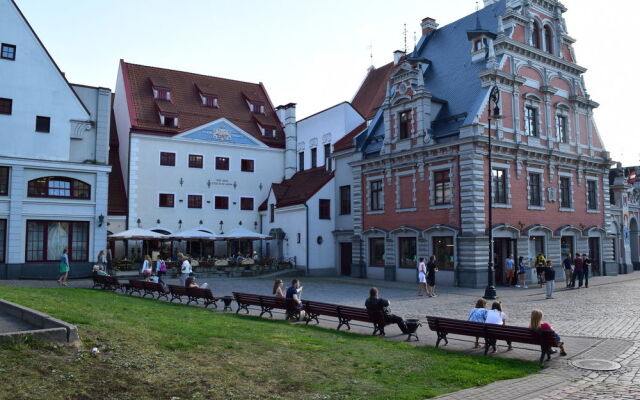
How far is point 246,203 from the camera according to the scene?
140 feet

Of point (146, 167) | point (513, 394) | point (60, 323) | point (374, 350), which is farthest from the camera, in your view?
point (146, 167)

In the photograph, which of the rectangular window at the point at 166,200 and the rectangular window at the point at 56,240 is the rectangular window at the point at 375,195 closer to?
the rectangular window at the point at 166,200

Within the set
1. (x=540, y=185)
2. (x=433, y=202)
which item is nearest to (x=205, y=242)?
(x=433, y=202)

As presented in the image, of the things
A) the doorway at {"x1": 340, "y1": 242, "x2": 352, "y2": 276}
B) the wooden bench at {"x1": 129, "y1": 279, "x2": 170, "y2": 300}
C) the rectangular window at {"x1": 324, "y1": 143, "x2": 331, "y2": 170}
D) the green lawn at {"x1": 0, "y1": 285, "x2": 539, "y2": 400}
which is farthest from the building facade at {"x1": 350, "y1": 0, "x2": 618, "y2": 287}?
the green lawn at {"x1": 0, "y1": 285, "x2": 539, "y2": 400}

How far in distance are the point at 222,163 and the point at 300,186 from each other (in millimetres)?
6434

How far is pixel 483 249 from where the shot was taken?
2823 centimetres

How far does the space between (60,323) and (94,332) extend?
3.73ft

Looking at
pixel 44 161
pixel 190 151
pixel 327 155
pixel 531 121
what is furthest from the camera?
pixel 327 155

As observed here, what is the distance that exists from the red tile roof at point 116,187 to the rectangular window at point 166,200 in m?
2.40

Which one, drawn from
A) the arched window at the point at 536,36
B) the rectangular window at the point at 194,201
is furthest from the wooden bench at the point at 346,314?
the arched window at the point at 536,36

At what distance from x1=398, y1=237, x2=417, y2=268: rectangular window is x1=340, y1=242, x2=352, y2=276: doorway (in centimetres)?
592

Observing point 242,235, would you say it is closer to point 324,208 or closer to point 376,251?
point 324,208

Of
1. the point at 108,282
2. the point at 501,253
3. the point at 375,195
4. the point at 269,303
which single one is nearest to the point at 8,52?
the point at 108,282

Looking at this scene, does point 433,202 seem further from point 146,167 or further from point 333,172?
point 146,167
